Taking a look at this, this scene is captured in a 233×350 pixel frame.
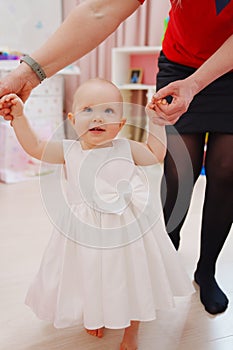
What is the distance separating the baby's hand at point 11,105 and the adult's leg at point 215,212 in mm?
540

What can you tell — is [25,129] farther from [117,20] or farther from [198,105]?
[198,105]

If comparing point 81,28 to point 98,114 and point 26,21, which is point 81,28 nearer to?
point 98,114

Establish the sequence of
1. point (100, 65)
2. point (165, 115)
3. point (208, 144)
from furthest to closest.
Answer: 1. point (100, 65)
2. point (208, 144)
3. point (165, 115)

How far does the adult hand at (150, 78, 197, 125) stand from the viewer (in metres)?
0.77

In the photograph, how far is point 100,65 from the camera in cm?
302

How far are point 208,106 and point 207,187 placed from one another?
9.0 inches

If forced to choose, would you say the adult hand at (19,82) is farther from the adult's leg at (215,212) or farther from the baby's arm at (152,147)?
the adult's leg at (215,212)

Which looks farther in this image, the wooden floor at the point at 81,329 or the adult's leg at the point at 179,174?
the adult's leg at the point at 179,174

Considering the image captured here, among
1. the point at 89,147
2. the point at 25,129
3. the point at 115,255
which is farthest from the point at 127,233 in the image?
the point at 25,129

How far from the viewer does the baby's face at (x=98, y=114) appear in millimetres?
837

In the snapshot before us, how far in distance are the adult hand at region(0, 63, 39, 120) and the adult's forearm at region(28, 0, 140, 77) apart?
0.12 feet

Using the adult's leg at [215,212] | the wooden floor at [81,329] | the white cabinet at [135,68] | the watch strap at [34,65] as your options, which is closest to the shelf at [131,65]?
the white cabinet at [135,68]

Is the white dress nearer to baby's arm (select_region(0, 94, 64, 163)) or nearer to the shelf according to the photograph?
baby's arm (select_region(0, 94, 64, 163))

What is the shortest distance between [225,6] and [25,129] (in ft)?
1.77
